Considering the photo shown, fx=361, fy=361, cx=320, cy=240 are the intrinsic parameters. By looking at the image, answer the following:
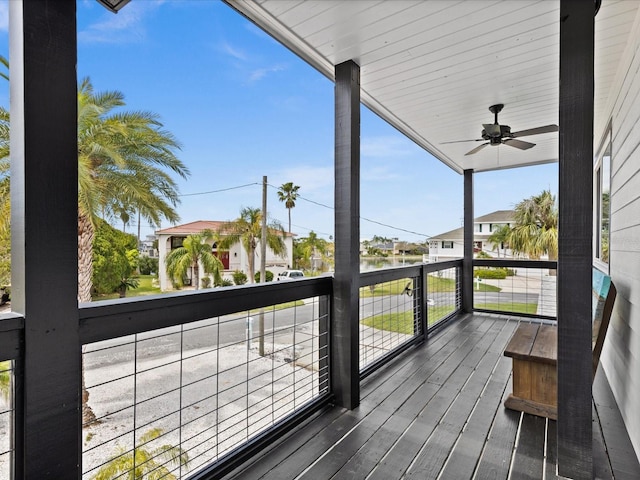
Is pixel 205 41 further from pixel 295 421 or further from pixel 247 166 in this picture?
pixel 295 421

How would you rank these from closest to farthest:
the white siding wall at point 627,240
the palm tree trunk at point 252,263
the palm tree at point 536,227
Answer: the white siding wall at point 627,240 < the palm tree trunk at point 252,263 < the palm tree at point 536,227

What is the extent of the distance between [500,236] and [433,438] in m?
18.9

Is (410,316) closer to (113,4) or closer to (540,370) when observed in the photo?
(540,370)

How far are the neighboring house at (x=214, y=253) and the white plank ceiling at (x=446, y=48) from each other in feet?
43.7

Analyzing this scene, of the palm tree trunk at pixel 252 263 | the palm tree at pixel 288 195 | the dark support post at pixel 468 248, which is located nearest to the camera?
the dark support post at pixel 468 248

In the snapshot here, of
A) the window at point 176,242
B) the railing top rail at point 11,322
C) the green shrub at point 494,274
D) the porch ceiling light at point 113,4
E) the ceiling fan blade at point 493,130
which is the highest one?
the porch ceiling light at point 113,4

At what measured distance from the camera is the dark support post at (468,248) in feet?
16.9

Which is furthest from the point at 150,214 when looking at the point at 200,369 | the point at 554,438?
the point at 554,438

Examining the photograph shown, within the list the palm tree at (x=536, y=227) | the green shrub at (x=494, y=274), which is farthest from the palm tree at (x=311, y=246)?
the green shrub at (x=494, y=274)

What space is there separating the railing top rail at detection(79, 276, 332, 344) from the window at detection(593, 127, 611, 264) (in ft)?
9.19

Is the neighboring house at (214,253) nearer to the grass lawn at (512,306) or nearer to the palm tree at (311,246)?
the palm tree at (311,246)

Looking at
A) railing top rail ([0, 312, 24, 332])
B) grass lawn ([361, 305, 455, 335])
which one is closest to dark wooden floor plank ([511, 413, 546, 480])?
grass lawn ([361, 305, 455, 335])

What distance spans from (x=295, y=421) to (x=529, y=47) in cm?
255

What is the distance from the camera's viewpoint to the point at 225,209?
20156 millimetres
